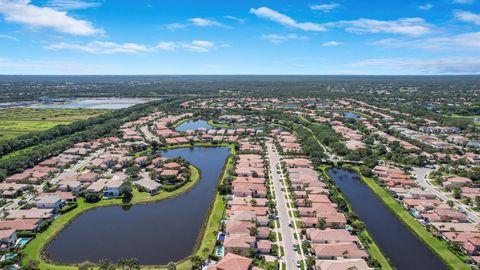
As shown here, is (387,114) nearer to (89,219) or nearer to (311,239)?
(311,239)

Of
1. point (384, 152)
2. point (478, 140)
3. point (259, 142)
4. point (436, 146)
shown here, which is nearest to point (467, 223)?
point (384, 152)

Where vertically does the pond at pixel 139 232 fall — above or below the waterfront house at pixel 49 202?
below

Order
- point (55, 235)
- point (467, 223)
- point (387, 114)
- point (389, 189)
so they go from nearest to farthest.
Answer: point (55, 235), point (467, 223), point (389, 189), point (387, 114)

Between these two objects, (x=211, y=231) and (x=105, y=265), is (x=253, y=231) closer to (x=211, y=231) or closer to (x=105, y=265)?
(x=211, y=231)

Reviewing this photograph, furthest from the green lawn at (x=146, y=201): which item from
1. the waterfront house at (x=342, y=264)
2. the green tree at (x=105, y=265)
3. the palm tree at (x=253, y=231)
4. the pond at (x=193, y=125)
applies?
the pond at (x=193, y=125)

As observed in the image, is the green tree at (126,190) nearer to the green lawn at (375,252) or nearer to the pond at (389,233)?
the green lawn at (375,252)

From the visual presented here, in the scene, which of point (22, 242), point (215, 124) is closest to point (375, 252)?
point (22, 242)

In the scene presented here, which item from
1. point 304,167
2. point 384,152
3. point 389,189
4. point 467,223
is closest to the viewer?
point 467,223
